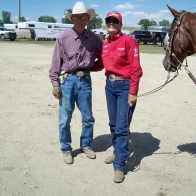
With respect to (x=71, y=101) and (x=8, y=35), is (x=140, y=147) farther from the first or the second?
(x=8, y=35)

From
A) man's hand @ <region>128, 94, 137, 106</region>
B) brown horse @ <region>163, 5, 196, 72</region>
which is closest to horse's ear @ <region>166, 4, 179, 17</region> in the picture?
brown horse @ <region>163, 5, 196, 72</region>

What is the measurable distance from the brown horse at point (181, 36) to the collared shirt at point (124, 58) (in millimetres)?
625

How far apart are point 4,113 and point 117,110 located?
11.0ft

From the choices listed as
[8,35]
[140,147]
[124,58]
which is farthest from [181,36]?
[8,35]

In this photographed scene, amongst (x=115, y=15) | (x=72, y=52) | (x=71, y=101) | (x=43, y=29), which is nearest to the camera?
(x=115, y=15)

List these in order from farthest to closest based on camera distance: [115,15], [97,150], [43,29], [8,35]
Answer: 1. [43,29]
2. [8,35]
3. [97,150]
4. [115,15]

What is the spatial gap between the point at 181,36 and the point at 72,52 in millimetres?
1497

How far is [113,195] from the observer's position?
10.4 feet

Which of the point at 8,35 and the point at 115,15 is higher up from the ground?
the point at 8,35

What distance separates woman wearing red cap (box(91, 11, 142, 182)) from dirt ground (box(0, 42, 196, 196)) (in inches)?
16.2

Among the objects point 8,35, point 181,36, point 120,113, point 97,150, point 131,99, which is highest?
point 8,35

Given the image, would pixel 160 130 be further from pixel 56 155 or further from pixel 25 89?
pixel 25 89

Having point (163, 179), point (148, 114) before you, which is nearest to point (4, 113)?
point (148, 114)

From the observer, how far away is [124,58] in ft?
10.9
